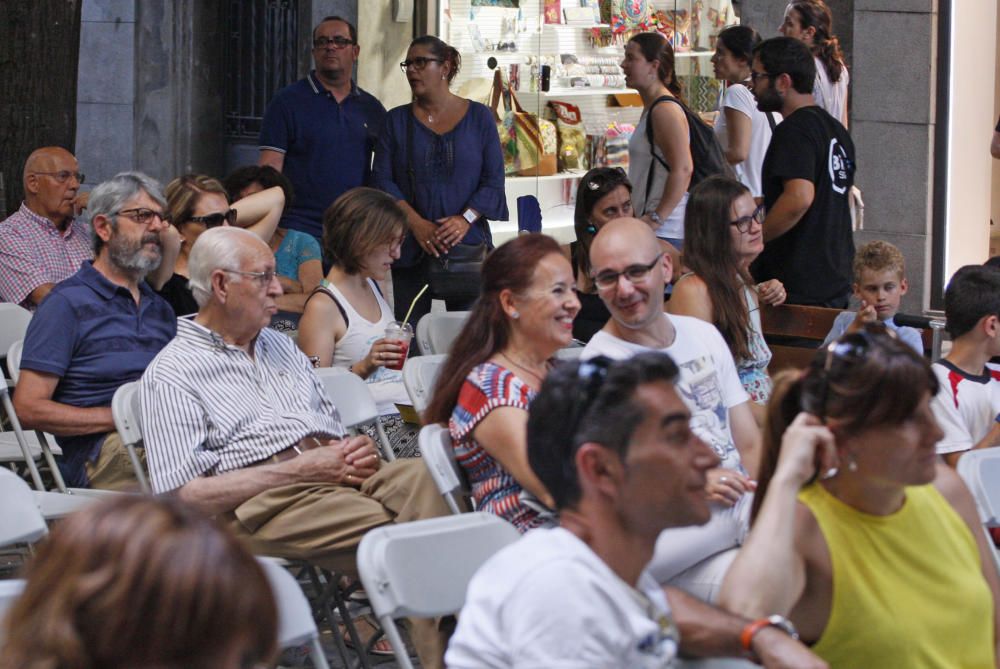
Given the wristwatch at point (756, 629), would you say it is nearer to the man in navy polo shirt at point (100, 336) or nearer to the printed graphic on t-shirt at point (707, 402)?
the printed graphic on t-shirt at point (707, 402)

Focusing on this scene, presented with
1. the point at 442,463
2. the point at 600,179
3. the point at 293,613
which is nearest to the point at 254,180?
the point at 600,179

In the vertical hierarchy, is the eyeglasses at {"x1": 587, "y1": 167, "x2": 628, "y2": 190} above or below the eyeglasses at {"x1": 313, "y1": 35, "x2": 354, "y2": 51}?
below

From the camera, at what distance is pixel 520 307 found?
163 inches

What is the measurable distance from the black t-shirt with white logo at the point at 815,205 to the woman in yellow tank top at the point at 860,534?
393 centimetres

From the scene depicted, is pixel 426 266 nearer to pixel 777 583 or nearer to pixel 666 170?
pixel 666 170

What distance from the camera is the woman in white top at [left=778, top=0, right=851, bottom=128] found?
8.17 metres

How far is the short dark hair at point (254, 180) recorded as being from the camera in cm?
716

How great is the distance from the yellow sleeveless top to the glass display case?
7.81 metres

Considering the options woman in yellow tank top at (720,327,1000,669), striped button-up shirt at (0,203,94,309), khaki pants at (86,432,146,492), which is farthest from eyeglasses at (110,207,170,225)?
woman in yellow tank top at (720,327,1000,669)

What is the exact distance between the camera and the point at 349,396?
5113mm

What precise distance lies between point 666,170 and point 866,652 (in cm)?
474

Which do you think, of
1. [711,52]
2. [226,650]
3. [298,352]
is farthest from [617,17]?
[226,650]

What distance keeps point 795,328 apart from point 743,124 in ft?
6.43

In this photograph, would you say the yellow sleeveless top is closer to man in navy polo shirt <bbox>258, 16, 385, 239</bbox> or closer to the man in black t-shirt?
the man in black t-shirt
